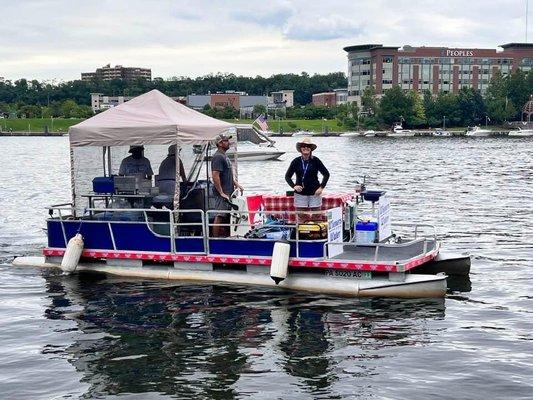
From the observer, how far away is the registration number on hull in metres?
15.1

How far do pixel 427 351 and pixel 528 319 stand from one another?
9.60 feet

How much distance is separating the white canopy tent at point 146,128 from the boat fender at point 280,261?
271 cm

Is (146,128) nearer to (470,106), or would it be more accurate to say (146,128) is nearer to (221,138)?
(221,138)

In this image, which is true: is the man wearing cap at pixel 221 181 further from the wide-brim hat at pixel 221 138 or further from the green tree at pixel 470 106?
the green tree at pixel 470 106

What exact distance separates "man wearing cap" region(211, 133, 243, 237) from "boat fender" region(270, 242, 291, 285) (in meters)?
1.93

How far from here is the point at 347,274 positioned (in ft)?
50.2

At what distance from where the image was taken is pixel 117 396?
10414mm

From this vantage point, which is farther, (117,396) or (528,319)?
(528,319)

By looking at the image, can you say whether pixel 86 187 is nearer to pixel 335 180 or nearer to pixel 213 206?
pixel 213 206

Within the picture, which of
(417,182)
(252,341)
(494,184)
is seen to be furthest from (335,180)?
(252,341)

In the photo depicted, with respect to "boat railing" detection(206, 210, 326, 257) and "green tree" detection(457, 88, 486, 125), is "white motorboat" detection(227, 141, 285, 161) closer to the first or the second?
"boat railing" detection(206, 210, 326, 257)

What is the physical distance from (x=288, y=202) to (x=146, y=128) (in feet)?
11.3

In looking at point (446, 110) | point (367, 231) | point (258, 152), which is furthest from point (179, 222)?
point (446, 110)

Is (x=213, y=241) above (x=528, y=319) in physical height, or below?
above
